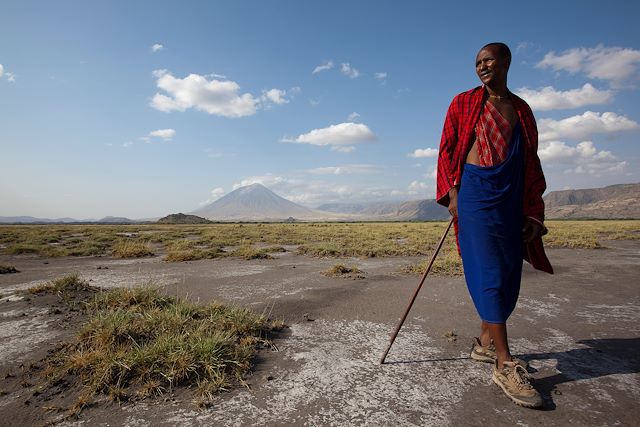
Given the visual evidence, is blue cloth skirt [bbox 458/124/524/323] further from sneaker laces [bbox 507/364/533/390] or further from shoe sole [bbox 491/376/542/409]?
shoe sole [bbox 491/376/542/409]

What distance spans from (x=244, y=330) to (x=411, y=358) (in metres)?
1.75

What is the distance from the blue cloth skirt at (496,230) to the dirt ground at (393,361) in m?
0.69

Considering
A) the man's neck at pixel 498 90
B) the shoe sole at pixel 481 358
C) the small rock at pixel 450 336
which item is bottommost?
the small rock at pixel 450 336

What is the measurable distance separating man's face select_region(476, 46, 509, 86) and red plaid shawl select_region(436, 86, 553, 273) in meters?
0.16

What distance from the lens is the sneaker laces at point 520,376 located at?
2496 millimetres

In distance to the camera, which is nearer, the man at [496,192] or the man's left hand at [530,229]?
the man at [496,192]

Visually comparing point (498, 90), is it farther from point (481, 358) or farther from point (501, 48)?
point (481, 358)

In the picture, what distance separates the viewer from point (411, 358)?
128 inches

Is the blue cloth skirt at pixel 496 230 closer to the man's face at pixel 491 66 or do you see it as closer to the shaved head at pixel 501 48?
the man's face at pixel 491 66

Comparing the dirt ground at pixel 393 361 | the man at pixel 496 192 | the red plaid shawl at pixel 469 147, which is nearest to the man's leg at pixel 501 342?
the man at pixel 496 192

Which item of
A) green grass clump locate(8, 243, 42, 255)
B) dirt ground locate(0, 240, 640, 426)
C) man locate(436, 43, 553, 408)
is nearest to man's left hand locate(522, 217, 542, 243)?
man locate(436, 43, 553, 408)

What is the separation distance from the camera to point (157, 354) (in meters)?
2.89

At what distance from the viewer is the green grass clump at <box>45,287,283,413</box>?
8.65 ft

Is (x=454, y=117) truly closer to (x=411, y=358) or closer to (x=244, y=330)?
(x=411, y=358)
